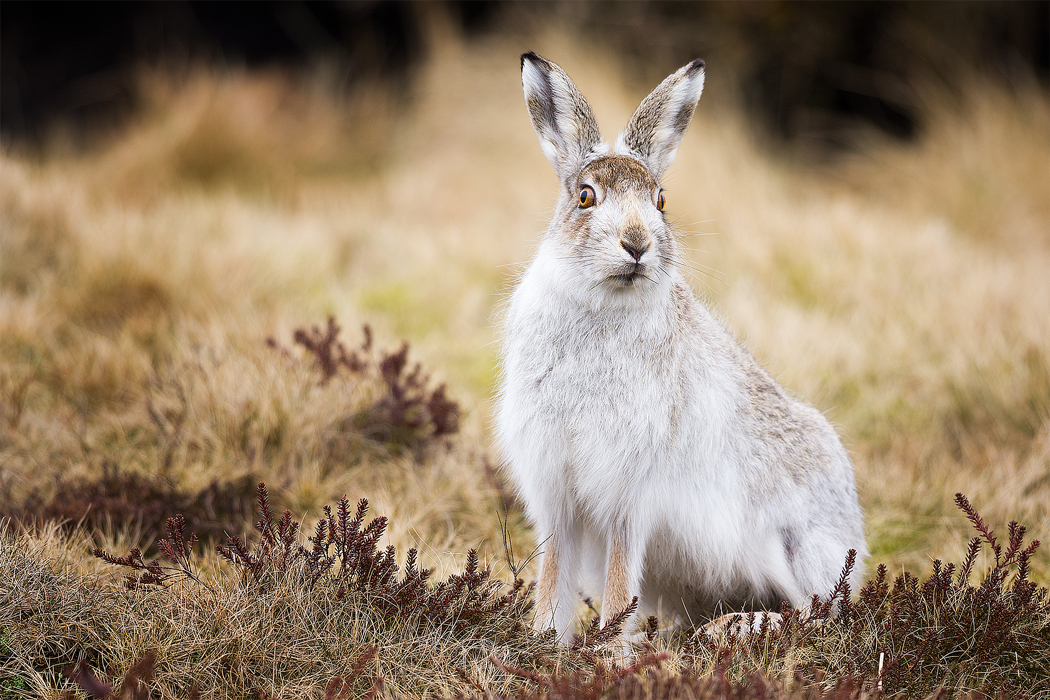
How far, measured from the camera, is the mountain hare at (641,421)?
257cm

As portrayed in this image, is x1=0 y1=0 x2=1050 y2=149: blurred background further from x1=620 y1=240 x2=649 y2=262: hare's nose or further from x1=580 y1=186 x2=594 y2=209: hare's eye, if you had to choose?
x1=620 y1=240 x2=649 y2=262: hare's nose

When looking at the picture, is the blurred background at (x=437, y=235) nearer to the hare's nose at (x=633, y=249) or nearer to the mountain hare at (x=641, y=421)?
the mountain hare at (x=641, y=421)

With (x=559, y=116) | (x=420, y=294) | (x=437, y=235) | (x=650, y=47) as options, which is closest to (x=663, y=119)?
(x=559, y=116)

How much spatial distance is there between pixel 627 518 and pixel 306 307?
11.7ft

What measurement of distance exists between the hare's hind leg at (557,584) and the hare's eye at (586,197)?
3.47 ft

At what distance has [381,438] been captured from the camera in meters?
4.07

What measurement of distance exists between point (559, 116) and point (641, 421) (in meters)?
1.07

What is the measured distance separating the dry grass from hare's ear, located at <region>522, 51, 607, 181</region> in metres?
0.56

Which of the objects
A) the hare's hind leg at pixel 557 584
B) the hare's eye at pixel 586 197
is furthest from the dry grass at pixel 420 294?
the hare's eye at pixel 586 197

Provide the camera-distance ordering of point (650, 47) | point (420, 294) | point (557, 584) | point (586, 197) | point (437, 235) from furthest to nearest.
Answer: point (650, 47)
point (437, 235)
point (420, 294)
point (557, 584)
point (586, 197)

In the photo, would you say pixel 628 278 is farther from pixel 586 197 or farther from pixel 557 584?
pixel 557 584

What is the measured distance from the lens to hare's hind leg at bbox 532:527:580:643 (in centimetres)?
278

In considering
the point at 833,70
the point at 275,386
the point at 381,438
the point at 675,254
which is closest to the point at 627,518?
the point at 675,254

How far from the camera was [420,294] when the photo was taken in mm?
6273
